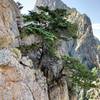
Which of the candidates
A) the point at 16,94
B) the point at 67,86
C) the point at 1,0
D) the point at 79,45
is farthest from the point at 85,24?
the point at 16,94

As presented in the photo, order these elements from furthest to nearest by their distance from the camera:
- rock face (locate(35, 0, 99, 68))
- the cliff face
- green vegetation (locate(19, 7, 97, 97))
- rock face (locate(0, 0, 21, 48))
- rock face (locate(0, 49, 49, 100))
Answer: rock face (locate(35, 0, 99, 68)), green vegetation (locate(19, 7, 97, 97)), rock face (locate(0, 0, 21, 48)), the cliff face, rock face (locate(0, 49, 49, 100))

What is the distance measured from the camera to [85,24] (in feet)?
259

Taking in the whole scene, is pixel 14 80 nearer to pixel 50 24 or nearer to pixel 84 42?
pixel 50 24

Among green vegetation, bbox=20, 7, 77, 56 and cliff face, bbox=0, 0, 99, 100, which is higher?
green vegetation, bbox=20, 7, 77, 56

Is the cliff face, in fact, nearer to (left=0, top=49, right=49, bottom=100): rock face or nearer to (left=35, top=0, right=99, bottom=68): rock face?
(left=0, top=49, right=49, bottom=100): rock face

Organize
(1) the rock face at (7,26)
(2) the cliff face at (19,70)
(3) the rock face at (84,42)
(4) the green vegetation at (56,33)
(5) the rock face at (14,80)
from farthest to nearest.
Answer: (3) the rock face at (84,42) < (4) the green vegetation at (56,33) < (1) the rock face at (7,26) < (2) the cliff face at (19,70) < (5) the rock face at (14,80)

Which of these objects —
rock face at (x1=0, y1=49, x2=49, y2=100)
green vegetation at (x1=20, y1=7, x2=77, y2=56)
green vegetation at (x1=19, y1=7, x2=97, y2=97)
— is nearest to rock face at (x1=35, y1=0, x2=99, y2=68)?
green vegetation at (x1=19, y1=7, x2=97, y2=97)

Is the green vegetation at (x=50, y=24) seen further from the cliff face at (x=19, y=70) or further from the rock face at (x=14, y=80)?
the rock face at (x=14, y=80)

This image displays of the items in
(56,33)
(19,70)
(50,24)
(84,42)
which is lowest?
(19,70)

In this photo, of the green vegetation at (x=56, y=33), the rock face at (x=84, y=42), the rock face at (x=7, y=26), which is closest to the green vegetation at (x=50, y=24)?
the green vegetation at (x=56, y=33)

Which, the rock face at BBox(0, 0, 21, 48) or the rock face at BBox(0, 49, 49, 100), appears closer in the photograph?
the rock face at BBox(0, 49, 49, 100)

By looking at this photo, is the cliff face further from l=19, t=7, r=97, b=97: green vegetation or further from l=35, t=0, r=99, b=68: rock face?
Answer: l=35, t=0, r=99, b=68: rock face

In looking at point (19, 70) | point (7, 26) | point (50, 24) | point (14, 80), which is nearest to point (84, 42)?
point (50, 24)

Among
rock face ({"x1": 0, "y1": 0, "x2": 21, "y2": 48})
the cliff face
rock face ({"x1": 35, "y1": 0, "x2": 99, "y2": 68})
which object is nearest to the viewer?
the cliff face
